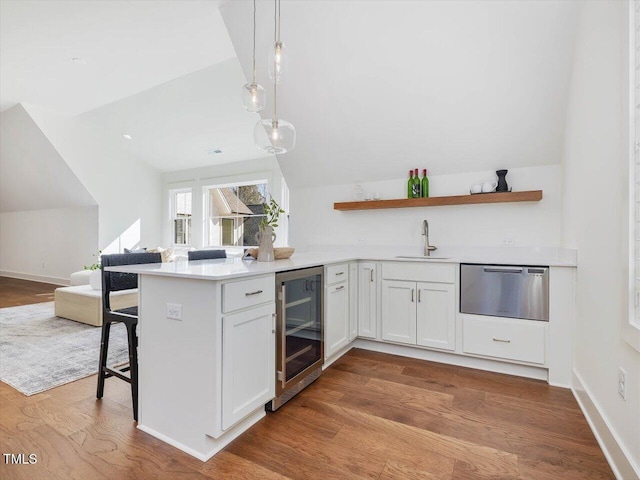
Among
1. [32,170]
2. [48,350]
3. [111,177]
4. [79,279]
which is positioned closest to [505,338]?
[48,350]

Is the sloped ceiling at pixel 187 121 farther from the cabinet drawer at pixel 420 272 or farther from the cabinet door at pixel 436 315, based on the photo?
the cabinet door at pixel 436 315

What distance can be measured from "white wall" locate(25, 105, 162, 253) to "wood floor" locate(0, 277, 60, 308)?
4.31 ft

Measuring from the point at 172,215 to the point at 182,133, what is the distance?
237cm

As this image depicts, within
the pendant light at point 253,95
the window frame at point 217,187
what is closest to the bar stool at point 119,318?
the pendant light at point 253,95

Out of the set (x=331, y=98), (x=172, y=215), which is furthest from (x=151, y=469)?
(x=172, y=215)

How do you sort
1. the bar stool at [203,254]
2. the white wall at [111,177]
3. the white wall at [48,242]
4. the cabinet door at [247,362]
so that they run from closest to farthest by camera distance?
the cabinet door at [247,362]
the bar stool at [203,254]
the white wall at [111,177]
the white wall at [48,242]

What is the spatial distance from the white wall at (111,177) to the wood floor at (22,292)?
131cm

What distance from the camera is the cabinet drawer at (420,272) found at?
2835 millimetres

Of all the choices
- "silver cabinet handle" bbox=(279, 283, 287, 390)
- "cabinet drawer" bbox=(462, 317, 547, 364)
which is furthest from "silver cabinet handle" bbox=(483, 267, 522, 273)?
"silver cabinet handle" bbox=(279, 283, 287, 390)

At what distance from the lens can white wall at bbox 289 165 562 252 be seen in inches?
119

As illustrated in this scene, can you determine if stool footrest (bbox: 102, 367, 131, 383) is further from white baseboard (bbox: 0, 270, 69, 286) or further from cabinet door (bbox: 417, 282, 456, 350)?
white baseboard (bbox: 0, 270, 69, 286)

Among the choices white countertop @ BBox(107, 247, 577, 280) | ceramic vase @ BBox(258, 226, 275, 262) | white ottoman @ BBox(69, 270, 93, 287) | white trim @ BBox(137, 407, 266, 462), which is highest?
ceramic vase @ BBox(258, 226, 275, 262)

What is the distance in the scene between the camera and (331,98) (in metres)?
3.20

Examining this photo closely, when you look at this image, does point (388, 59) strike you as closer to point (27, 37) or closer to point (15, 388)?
point (27, 37)
